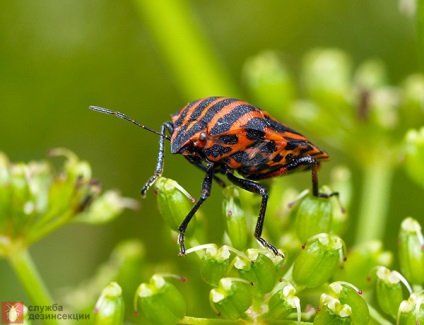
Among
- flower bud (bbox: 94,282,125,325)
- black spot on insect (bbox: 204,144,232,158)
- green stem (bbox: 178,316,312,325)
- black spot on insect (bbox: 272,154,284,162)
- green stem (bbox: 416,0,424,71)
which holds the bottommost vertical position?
flower bud (bbox: 94,282,125,325)

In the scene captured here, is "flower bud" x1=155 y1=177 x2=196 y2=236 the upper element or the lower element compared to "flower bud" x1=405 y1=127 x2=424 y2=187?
lower

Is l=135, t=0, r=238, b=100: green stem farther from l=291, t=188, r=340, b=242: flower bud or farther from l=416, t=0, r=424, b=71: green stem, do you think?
l=291, t=188, r=340, b=242: flower bud

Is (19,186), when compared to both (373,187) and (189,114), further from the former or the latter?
(373,187)

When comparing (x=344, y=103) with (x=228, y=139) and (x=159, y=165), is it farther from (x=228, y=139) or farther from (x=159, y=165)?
(x=159, y=165)

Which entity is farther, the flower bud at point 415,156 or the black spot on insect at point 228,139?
the flower bud at point 415,156

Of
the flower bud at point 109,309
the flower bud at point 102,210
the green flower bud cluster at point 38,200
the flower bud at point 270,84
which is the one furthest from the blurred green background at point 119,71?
the flower bud at point 109,309

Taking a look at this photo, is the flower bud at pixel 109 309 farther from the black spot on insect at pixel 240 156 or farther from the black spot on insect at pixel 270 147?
the black spot on insect at pixel 270 147

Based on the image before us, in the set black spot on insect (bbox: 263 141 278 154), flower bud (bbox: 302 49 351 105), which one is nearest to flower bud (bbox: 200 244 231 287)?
black spot on insect (bbox: 263 141 278 154)
